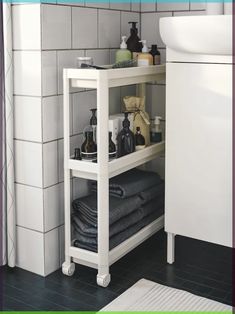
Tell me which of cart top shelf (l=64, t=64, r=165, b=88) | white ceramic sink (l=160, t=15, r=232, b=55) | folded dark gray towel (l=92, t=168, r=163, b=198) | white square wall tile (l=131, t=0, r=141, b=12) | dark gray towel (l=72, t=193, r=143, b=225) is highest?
white square wall tile (l=131, t=0, r=141, b=12)

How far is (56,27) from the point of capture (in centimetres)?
199

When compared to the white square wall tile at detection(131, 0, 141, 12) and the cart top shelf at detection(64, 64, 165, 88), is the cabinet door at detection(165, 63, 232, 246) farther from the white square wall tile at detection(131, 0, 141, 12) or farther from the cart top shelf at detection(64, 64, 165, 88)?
the white square wall tile at detection(131, 0, 141, 12)

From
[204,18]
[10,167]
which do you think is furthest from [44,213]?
[204,18]

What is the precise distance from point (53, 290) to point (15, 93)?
796 millimetres

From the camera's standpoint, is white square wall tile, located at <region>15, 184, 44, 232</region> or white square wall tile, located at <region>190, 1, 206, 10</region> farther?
white square wall tile, located at <region>190, 1, 206, 10</region>

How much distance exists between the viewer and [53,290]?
78.0 inches

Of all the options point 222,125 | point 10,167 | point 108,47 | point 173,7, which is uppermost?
point 173,7

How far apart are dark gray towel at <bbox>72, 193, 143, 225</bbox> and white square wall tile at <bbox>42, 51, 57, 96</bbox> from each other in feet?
1.56

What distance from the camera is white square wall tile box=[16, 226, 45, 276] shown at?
6.84ft

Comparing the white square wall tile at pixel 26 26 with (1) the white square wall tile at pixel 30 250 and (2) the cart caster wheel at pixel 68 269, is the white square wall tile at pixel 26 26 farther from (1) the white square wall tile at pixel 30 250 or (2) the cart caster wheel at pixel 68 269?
(2) the cart caster wheel at pixel 68 269

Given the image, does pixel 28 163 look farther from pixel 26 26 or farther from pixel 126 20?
pixel 126 20

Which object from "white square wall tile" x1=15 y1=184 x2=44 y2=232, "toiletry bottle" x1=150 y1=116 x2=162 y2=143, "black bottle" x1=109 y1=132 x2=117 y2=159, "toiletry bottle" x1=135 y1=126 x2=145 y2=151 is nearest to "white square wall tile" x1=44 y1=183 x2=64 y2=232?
"white square wall tile" x1=15 y1=184 x2=44 y2=232

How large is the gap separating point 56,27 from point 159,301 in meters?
1.12

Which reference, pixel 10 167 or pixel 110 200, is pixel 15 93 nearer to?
pixel 10 167
